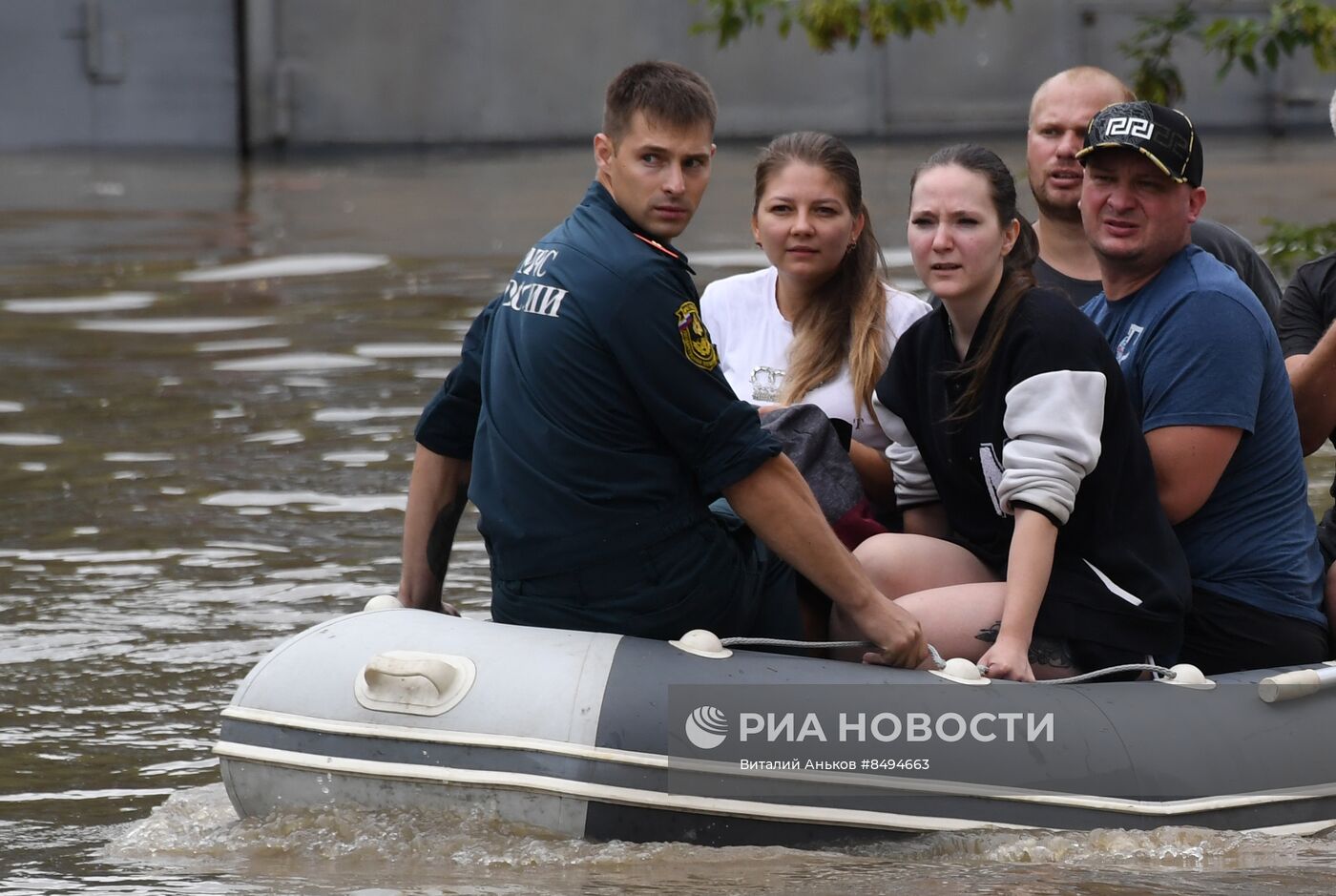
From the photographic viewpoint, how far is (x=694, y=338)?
11.4ft

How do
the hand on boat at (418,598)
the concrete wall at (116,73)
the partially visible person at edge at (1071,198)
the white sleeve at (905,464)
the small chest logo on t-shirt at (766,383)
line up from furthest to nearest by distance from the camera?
1. the concrete wall at (116,73)
2. the partially visible person at edge at (1071,198)
3. the small chest logo on t-shirt at (766,383)
4. the hand on boat at (418,598)
5. the white sleeve at (905,464)

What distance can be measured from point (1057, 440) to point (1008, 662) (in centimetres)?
41

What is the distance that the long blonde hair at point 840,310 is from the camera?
14.2 ft

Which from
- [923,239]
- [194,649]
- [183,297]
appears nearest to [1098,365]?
[923,239]

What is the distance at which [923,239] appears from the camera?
3.77 metres

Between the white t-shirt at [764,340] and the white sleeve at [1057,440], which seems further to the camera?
the white t-shirt at [764,340]

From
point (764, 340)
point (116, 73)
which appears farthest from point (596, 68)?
point (764, 340)

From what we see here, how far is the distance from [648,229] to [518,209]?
11.9 metres

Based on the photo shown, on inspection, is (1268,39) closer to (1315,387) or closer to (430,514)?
(1315,387)

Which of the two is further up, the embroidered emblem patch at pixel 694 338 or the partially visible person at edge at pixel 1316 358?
the embroidered emblem patch at pixel 694 338

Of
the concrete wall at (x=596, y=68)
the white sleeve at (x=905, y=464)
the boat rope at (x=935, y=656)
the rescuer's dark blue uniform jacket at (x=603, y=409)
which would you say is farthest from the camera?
the concrete wall at (x=596, y=68)

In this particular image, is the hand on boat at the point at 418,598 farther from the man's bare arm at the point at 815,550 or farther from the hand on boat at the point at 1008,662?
the hand on boat at the point at 1008,662

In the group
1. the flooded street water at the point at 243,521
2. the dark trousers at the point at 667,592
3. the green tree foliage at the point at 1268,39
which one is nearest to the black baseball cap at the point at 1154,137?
the dark trousers at the point at 667,592

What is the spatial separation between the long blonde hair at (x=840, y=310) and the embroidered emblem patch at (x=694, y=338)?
0.85 meters
